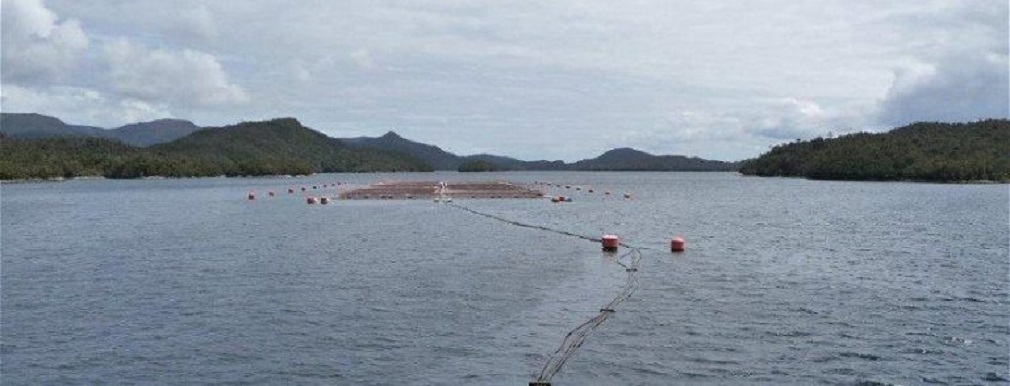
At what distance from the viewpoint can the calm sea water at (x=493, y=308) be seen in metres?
23.2

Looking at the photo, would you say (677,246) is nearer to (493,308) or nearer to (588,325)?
(493,308)

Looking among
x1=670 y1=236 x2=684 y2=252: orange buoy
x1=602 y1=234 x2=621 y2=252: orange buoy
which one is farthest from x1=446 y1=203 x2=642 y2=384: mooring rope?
x1=670 y1=236 x2=684 y2=252: orange buoy

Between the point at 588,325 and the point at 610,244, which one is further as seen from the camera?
the point at 610,244

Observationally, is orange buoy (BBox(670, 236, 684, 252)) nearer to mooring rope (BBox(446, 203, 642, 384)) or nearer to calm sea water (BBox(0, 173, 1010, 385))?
calm sea water (BBox(0, 173, 1010, 385))

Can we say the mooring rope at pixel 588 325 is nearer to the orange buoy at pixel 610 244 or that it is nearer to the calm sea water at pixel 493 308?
the calm sea water at pixel 493 308

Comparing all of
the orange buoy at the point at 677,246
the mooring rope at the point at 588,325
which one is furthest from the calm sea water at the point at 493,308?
the orange buoy at the point at 677,246

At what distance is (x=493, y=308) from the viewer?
31797 mm

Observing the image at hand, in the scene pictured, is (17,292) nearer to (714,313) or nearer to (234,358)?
(234,358)

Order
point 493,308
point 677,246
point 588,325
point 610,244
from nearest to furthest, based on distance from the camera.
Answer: point 588,325 < point 493,308 < point 677,246 < point 610,244

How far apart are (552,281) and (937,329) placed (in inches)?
635

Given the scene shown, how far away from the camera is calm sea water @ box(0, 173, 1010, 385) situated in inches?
915

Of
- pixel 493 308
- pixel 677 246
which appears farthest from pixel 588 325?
pixel 677 246

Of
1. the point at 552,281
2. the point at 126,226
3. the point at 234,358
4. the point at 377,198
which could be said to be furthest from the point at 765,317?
the point at 377,198

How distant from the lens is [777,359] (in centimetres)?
2398
